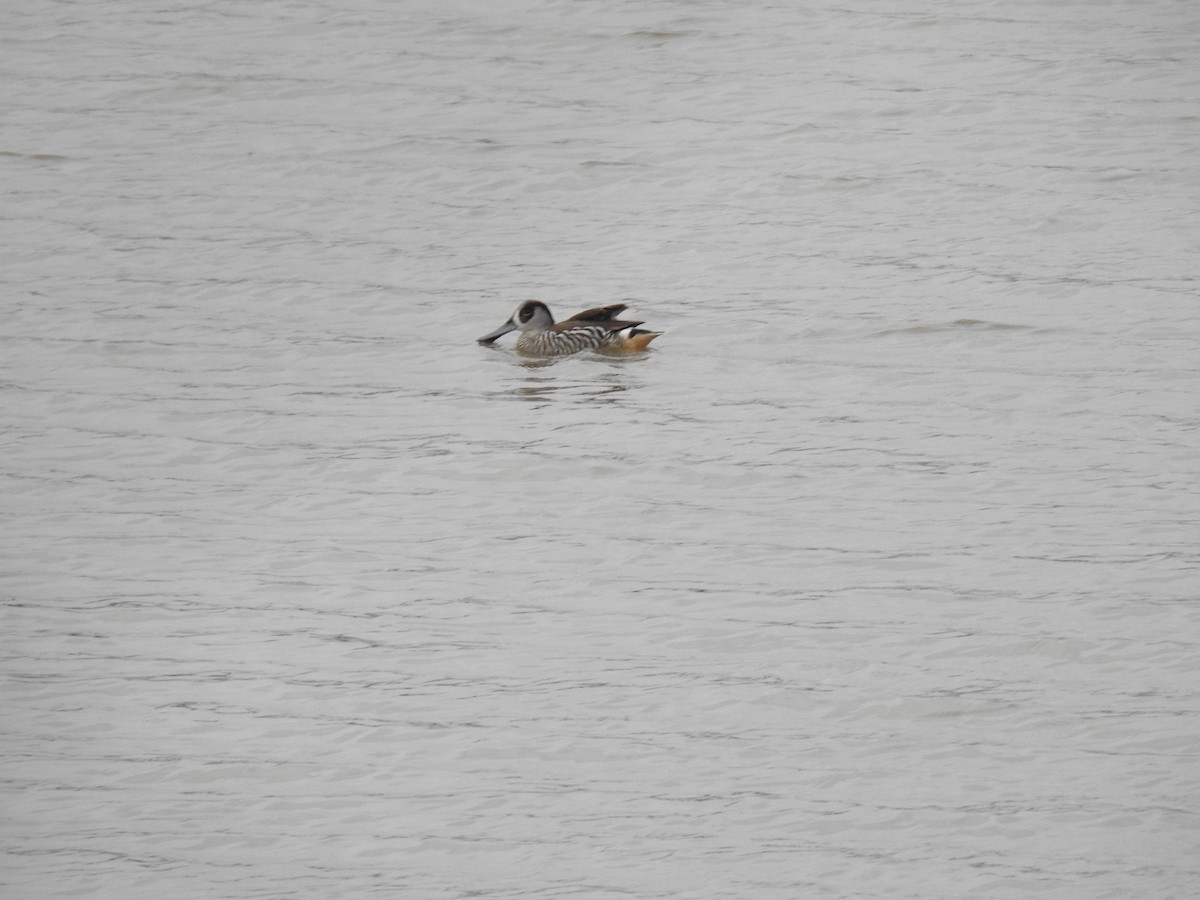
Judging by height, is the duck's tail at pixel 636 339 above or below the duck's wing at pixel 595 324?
below

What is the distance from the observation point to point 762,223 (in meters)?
14.7

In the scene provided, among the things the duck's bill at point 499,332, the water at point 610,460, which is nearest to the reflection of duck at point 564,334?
the duck's bill at point 499,332

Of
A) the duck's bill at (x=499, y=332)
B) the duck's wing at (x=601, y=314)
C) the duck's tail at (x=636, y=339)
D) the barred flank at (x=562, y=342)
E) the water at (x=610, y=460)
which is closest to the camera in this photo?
the water at (x=610, y=460)

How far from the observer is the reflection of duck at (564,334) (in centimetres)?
1239

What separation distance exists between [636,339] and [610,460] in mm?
2123

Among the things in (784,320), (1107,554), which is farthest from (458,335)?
(1107,554)

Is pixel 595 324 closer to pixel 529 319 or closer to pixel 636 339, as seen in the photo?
pixel 636 339

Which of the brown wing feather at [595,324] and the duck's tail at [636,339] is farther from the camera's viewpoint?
the duck's tail at [636,339]

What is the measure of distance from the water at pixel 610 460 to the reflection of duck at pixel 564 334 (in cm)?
16

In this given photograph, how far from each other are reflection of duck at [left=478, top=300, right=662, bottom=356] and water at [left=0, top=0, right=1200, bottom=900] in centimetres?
16

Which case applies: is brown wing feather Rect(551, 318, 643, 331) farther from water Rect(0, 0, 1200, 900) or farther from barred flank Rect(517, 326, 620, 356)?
water Rect(0, 0, 1200, 900)

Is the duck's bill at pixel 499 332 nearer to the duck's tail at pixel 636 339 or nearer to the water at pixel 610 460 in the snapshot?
the water at pixel 610 460

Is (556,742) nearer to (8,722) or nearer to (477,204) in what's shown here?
(8,722)

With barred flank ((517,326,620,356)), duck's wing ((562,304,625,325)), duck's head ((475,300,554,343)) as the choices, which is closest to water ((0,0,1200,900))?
barred flank ((517,326,620,356))
